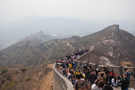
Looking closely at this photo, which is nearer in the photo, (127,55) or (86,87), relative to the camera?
(86,87)

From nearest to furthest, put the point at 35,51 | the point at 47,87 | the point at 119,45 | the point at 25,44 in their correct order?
1. the point at 47,87
2. the point at 119,45
3. the point at 35,51
4. the point at 25,44

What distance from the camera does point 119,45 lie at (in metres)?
42.0

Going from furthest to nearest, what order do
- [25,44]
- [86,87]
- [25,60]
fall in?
[25,44]
[25,60]
[86,87]

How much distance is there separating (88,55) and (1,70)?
32.4 m

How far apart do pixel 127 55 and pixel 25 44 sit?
88440 mm

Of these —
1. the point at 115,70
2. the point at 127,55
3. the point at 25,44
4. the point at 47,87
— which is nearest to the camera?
the point at 115,70

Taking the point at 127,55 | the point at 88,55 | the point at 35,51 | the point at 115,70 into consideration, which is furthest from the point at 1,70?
the point at 35,51

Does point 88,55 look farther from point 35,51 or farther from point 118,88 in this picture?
point 35,51

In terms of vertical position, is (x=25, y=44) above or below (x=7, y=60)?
above

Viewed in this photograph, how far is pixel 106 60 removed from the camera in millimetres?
20297

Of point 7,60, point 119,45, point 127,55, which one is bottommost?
point 7,60

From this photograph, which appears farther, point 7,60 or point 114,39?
point 7,60

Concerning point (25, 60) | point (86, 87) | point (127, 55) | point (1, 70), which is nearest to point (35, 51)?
point (25, 60)

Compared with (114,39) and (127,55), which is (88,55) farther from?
(114,39)
